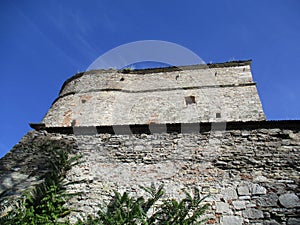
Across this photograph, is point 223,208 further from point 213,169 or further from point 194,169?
point 194,169

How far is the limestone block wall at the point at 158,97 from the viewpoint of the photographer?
37.1 ft

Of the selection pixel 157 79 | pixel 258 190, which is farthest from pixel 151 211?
pixel 157 79

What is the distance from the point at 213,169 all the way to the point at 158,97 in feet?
27.4

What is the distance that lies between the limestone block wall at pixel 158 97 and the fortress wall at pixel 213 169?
601cm

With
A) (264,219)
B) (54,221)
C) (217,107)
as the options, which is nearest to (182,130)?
(264,219)

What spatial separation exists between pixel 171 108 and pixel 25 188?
322 inches

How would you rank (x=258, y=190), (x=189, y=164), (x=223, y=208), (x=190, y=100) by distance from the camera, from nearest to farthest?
(x=223, y=208) → (x=258, y=190) → (x=189, y=164) → (x=190, y=100)

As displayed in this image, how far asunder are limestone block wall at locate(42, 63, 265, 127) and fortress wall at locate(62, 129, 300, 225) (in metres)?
6.01

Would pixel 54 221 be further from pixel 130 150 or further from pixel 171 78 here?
pixel 171 78

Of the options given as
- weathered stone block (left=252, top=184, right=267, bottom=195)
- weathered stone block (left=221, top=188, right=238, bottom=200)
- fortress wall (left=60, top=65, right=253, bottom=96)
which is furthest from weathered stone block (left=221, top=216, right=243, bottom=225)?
fortress wall (left=60, top=65, right=253, bottom=96)

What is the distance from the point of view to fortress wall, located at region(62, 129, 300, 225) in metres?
3.93

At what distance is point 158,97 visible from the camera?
1262 cm

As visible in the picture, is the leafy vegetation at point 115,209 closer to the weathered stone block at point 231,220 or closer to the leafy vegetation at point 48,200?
the leafy vegetation at point 48,200

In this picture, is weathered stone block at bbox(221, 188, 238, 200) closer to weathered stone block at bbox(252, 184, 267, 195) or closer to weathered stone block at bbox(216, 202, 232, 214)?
weathered stone block at bbox(216, 202, 232, 214)
